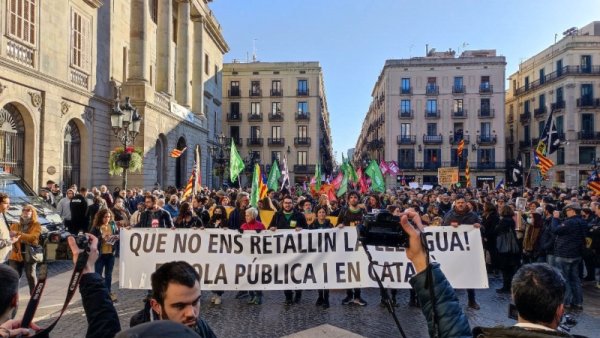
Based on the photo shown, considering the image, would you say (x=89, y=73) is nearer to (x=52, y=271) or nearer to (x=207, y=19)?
(x=52, y=271)

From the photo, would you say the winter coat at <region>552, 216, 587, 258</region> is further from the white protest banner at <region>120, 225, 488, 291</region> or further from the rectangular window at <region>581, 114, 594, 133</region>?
the rectangular window at <region>581, 114, 594, 133</region>

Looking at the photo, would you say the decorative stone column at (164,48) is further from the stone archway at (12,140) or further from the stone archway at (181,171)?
the stone archway at (12,140)

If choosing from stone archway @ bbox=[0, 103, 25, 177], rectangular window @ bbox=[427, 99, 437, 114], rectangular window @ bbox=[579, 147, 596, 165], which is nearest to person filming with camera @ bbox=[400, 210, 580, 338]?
stone archway @ bbox=[0, 103, 25, 177]

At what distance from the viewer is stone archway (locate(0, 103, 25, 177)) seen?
16.3 metres

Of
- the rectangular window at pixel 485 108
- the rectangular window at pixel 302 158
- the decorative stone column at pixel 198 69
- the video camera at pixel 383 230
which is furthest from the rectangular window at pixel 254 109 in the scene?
the video camera at pixel 383 230

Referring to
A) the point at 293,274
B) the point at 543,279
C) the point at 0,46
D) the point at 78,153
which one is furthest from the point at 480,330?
the point at 78,153

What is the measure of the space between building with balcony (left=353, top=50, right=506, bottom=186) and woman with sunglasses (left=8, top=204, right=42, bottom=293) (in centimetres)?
5205

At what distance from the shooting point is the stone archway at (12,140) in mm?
16266

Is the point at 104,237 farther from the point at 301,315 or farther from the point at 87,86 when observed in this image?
the point at 87,86

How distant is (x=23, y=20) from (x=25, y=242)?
1331cm

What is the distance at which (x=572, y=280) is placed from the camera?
8.02 m

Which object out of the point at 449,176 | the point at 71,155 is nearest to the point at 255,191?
the point at 71,155

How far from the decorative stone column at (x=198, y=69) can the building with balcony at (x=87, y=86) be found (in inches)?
131

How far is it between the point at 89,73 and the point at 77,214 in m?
11.3
